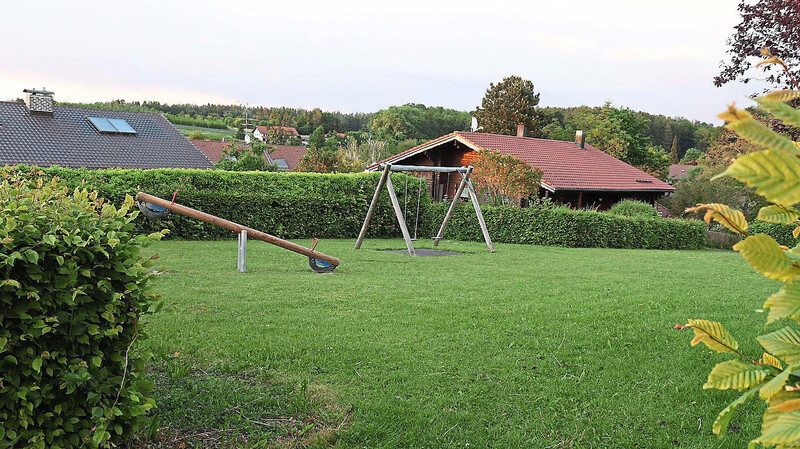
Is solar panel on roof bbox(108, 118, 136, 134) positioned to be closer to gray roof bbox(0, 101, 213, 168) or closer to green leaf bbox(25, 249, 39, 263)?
gray roof bbox(0, 101, 213, 168)

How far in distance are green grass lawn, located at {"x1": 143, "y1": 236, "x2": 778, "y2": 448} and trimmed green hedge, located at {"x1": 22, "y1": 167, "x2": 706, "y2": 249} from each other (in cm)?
698

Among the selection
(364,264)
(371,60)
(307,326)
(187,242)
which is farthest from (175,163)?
(307,326)

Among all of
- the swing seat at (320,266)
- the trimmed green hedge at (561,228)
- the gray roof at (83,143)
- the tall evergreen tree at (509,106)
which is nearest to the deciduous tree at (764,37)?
the trimmed green hedge at (561,228)

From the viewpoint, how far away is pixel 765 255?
0.93 meters

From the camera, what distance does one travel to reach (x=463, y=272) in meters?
9.97

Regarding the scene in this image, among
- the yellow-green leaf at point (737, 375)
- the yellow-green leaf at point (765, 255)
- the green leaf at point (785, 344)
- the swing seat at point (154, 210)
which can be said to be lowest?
the swing seat at point (154, 210)

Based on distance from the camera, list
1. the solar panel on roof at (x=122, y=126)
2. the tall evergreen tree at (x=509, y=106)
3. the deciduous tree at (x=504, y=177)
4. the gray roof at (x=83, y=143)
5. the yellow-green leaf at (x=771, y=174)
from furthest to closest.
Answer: the tall evergreen tree at (x=509, y=106)
the solar panel on roof at (x=122, y=126)
the gray roof at (x=83, y=143)
the deciduous tree at (x=504, y=177)
the yellow-green leaf at (x=771, y=174)

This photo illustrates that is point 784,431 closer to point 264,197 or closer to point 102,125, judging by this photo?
point 264,197

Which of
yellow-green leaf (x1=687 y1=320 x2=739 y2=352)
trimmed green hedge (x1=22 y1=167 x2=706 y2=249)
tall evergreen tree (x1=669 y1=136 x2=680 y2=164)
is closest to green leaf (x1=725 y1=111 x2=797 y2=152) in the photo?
yellow-green leaf (x1=687 y1=320 x2=739 y2=352)

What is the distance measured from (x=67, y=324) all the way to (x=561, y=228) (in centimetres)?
1513

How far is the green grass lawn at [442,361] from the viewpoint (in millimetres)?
3602

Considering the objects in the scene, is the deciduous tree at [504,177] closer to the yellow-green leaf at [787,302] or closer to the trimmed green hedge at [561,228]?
the trimmed green hedge at [561,228]

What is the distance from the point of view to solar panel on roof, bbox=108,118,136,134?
25.2 m

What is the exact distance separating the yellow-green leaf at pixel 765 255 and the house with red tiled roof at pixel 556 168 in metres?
23.1
